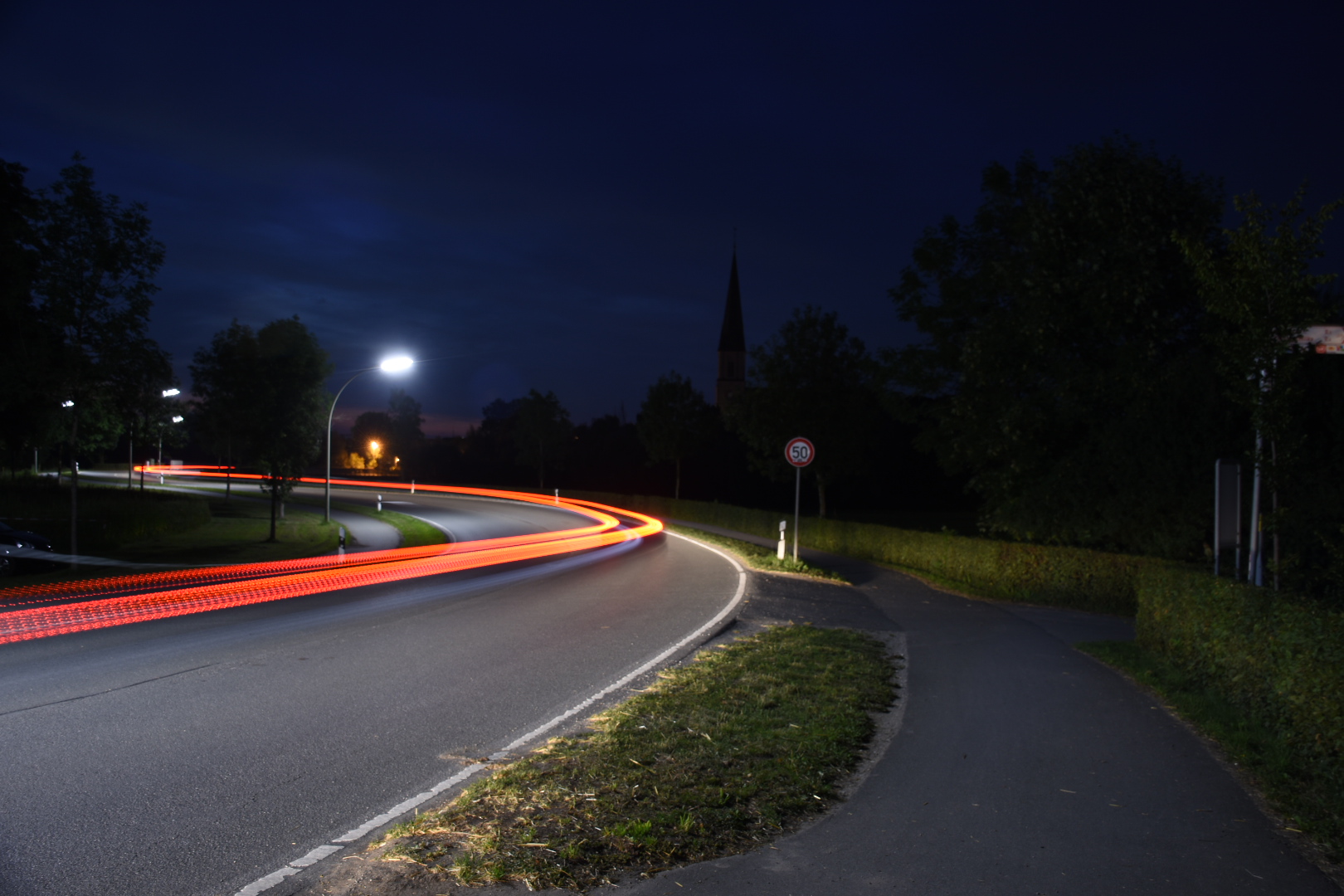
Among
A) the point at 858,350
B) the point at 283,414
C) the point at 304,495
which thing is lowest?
the point at 304,495

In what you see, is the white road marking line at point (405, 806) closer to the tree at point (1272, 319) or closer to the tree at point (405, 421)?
the tree at point (1272, 319)

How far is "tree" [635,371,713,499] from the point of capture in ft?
163

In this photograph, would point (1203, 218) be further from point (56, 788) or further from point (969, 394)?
point (56, 788)

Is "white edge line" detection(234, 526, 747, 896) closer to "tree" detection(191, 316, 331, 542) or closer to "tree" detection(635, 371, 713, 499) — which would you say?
"tree" detection(191, 316, 331, 542)

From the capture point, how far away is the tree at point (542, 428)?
216 feet

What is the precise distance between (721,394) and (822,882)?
102 m

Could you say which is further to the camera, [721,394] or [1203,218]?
[721,394]

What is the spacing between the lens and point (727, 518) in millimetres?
37688

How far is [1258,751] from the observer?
20.7 feet

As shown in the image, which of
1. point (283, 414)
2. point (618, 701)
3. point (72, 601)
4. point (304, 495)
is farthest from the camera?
point (304, 495)

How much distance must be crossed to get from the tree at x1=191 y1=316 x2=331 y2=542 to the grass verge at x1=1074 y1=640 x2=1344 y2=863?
24495 mm

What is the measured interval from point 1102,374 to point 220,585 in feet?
56.9

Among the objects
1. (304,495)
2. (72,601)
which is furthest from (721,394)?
(72,601)

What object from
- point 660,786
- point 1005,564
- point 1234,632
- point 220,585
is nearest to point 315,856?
point 660,786
